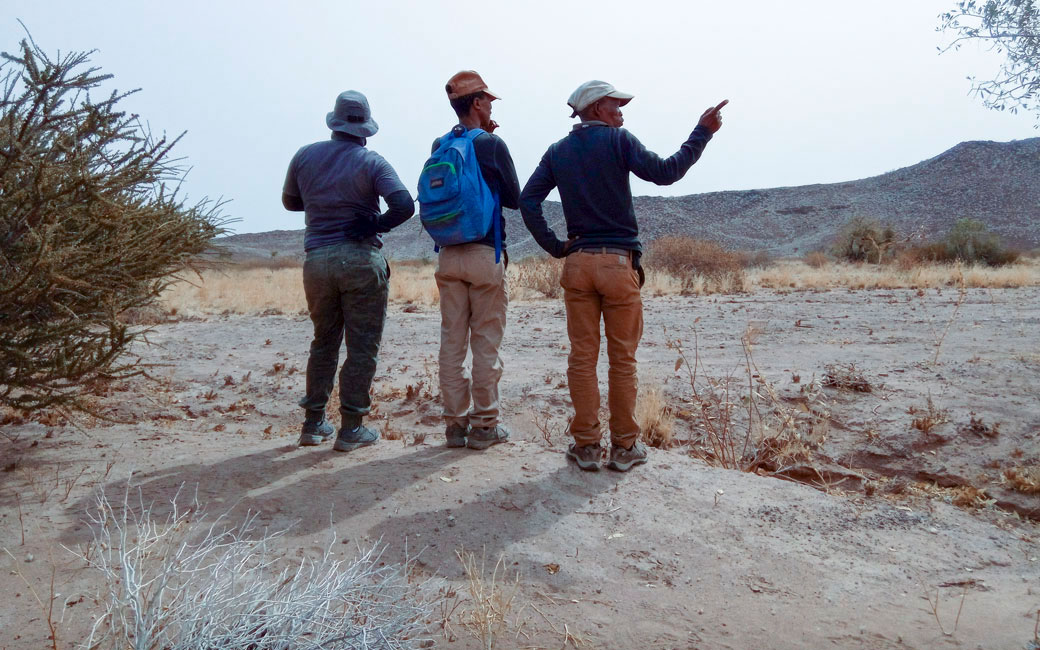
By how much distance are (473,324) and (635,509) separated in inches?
54.2

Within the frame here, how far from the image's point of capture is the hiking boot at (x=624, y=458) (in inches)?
167

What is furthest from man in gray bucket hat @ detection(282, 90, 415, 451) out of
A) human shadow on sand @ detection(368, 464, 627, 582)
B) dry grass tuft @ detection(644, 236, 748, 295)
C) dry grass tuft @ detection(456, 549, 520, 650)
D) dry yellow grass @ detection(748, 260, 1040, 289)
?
dry yellow grass @ detection(748, 260, 1040, 289)

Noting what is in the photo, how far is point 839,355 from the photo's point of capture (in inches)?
319

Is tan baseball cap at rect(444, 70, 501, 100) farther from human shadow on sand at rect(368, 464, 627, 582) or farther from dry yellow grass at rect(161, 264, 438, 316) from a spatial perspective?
dry yellow grass at rect(161, 264, 438, 316)

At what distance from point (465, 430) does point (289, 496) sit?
3.84 ft

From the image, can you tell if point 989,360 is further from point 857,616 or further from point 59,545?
point 59,545

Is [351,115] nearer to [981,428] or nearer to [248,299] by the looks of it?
[981,428]

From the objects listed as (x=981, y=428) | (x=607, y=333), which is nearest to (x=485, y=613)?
(x=607, y=333)

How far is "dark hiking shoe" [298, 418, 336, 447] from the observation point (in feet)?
15.5

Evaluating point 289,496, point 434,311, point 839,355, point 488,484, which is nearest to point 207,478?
point 289,496

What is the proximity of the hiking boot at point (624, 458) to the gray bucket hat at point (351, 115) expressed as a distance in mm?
2222

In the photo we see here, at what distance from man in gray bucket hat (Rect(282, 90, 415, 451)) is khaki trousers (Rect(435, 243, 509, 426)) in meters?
0.37

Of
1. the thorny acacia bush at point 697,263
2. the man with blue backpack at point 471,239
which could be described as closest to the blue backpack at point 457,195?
the man with blue backpack at point 471,239

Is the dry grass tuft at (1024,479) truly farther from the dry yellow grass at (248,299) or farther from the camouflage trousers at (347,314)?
the dry yellow grass at (248,299)
